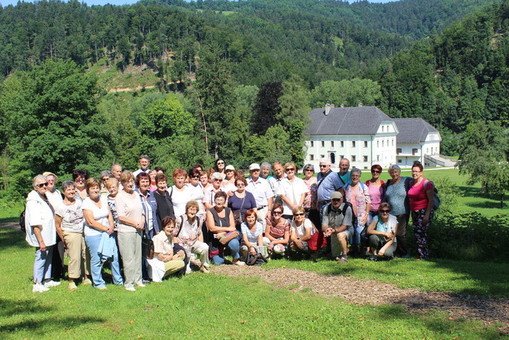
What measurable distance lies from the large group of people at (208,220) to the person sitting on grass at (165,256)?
18 millimetres

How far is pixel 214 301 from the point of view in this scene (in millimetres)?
7637

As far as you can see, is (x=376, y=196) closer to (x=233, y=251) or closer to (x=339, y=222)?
(x=339, y=222)

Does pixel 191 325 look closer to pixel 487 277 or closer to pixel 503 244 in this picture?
pixel 487 277

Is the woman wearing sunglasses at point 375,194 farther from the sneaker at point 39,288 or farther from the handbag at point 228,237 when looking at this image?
the sneaker at point 39,288

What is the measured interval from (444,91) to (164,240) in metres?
128

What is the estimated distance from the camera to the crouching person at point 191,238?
9.48m

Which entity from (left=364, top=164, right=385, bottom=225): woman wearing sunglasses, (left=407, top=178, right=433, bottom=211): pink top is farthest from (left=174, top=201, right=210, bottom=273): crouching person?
(left=407, top=178, right=433, bottom=211): pink top

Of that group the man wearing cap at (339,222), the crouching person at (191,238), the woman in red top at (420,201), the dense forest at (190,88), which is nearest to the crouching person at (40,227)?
the crouching person at (191,238)

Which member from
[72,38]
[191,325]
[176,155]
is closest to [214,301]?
[191,325]

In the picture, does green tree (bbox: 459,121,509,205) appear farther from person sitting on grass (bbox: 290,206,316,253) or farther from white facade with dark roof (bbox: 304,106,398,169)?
white facade with dark roof (bbox: 304,106,398,169)

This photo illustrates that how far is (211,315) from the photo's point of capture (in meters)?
7.02

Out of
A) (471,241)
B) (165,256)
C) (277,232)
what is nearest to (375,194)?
(277,232)

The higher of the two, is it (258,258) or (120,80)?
(120,80)

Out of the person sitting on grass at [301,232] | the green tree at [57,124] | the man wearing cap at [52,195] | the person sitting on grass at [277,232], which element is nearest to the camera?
the man wearing cap at [52,195]
